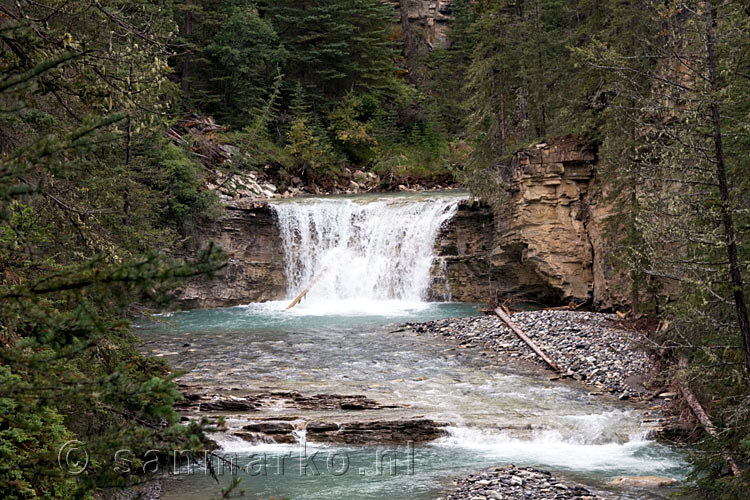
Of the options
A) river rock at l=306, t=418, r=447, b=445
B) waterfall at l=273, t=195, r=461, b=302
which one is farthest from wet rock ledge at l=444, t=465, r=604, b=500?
waterfall at l=273, t=195, r=461, b=302

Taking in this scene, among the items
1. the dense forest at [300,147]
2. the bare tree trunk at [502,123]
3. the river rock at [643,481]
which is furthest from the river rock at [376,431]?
the bare tree trunk at [502,123]

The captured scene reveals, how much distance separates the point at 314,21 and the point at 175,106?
38.3 ft

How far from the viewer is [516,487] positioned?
24.2 feet

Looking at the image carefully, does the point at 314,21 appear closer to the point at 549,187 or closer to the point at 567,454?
the point at 549,187

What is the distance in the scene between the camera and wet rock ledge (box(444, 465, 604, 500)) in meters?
7.12

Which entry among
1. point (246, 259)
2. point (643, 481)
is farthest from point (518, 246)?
point (643, 481)

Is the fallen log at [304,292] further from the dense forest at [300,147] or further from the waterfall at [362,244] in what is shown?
the dense forest at [300,147]

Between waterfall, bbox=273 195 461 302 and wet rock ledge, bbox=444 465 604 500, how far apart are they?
1498cm

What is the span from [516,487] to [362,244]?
16.7 m

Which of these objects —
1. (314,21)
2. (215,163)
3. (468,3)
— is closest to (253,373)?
(215,163)

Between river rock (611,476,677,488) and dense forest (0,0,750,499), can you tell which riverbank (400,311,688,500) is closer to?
river rock (611,476,677,488)

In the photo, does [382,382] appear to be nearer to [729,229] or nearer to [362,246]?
[729,229]

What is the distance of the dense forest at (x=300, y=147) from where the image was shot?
2.95 metres

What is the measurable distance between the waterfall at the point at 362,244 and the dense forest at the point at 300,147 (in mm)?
2291
